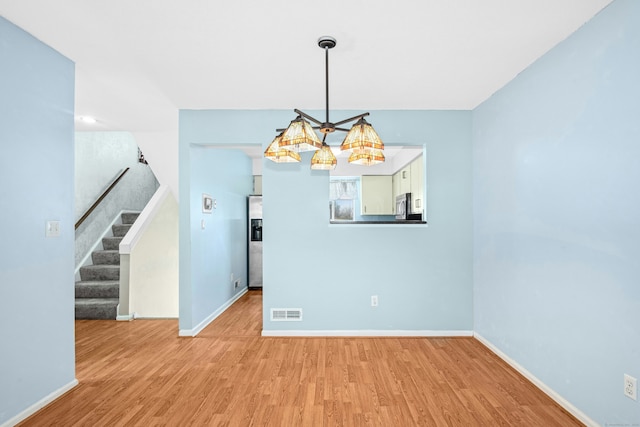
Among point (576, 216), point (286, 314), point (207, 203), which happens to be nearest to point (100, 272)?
point (207, 203)

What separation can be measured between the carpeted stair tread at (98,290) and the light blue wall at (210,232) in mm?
1453

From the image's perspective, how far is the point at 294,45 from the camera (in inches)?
92.0

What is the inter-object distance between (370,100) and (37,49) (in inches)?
108

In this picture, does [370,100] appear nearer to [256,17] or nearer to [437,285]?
[256,17]

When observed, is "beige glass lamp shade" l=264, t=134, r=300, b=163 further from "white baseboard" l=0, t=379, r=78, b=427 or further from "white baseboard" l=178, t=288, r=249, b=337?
"white baseboard" l=178, t=288, r=249, b=337

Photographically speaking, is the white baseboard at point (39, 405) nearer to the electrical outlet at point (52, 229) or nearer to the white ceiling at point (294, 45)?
the electrical outlet at point (52, 229)

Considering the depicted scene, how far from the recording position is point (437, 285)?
3627 mm

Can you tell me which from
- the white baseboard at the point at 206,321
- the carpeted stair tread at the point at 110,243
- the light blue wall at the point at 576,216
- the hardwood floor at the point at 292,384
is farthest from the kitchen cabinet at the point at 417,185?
the carpeted stair tread at the point at 110,243

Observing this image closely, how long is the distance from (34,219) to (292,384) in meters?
2.20

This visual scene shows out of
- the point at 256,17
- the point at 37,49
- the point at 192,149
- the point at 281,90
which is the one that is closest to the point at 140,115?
the point at 192,149

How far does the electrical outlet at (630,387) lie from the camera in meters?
1.75

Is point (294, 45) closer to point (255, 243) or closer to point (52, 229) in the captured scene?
point (52, 229)

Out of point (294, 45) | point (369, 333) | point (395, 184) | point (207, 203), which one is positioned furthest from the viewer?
point (395, 184)

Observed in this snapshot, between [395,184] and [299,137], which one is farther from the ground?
[395,184]
